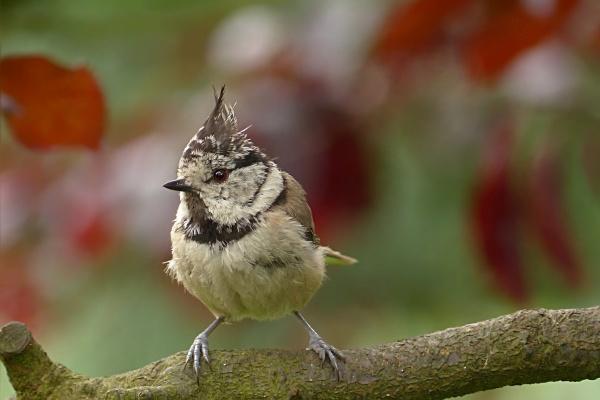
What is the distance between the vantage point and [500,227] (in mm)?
2551

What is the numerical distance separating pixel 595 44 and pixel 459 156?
0.49m

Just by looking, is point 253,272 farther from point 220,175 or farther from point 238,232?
point 220,175

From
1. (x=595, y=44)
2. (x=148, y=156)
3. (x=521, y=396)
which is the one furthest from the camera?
(x=521, y=396)

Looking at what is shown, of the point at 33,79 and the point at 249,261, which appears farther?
the point at 249,261

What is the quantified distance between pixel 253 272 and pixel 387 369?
64 centimetres

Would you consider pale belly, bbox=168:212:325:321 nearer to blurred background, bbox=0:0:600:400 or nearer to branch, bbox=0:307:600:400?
blurred background, bbox=0:0:600:400

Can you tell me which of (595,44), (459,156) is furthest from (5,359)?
(595,44)

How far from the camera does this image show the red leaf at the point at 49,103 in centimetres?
212

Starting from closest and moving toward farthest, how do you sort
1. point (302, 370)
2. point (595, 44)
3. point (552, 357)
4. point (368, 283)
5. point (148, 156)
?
point (552, 357)
point (302, 370)
point (595, 44)
point (148, 156)
point (368, 283)

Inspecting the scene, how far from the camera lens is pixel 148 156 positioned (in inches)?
118

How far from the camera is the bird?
115 inches

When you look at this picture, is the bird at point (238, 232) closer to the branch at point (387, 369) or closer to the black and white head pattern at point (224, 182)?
the black and white head pattern at point (224, 182)

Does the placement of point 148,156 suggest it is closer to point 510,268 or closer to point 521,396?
point 510,268

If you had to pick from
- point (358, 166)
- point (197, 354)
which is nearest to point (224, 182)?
point (358, 166)
